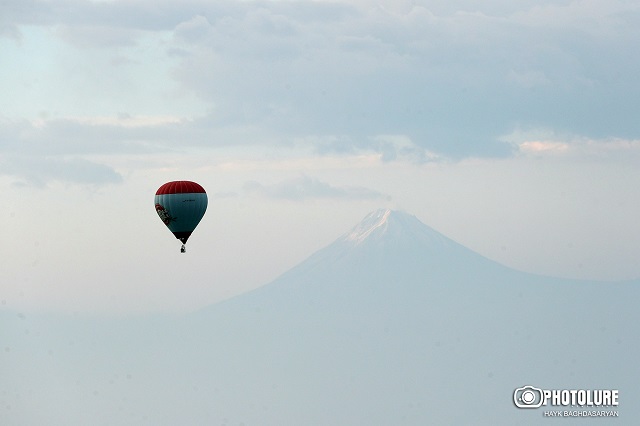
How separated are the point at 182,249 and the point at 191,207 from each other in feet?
12.0

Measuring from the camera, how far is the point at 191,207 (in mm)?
98125

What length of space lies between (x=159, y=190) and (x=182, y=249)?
5.68 metres

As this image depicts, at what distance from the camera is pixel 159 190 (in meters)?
99.1

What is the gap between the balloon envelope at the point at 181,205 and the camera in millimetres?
97938

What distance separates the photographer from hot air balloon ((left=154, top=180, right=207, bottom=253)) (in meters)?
97.9

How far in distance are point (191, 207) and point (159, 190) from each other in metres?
3.37

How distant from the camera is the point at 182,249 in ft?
320

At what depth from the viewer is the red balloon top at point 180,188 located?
9819 centimetres

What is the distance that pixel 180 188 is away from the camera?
98.3 m

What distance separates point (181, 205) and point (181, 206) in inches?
3.3

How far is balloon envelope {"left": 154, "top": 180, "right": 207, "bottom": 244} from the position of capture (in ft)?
321

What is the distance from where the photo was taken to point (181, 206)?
9781 cm

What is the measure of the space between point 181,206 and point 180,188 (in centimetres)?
162

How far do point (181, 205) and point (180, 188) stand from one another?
154 cm
